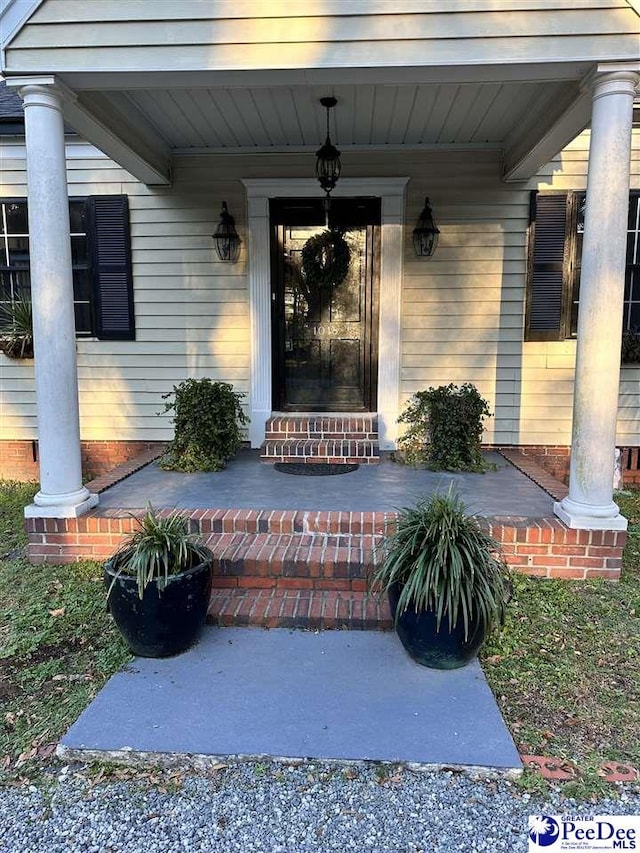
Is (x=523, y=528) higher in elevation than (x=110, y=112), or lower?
lower

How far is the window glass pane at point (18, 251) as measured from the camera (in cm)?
552

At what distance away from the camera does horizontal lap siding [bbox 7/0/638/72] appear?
2982mm

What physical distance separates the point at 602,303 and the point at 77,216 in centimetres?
467

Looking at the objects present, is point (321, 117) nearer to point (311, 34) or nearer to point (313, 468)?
point (311, 34)

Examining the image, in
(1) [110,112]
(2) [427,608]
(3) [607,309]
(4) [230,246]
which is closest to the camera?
(2) [427,608]

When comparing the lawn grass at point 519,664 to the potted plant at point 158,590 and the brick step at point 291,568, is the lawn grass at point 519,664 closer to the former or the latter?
the potted plant at point 158,590

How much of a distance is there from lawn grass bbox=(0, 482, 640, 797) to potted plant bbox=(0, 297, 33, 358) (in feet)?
8.80

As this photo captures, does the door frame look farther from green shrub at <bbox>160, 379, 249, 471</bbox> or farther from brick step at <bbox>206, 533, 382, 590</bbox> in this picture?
brick step at <bbox>206, 533, 382, 590</bbox>

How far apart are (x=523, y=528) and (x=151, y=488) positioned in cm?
250

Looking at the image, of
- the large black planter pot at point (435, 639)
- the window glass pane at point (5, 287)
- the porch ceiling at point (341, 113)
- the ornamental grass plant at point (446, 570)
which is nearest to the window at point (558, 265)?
the porch ceiling at point (341, 113)

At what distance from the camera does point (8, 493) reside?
5.33 m

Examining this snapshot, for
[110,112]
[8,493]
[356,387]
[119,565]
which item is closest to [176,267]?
[110,112]

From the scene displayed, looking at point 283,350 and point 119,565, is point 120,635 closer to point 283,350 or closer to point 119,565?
point 119,565

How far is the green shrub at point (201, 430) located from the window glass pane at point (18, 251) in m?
2.20
